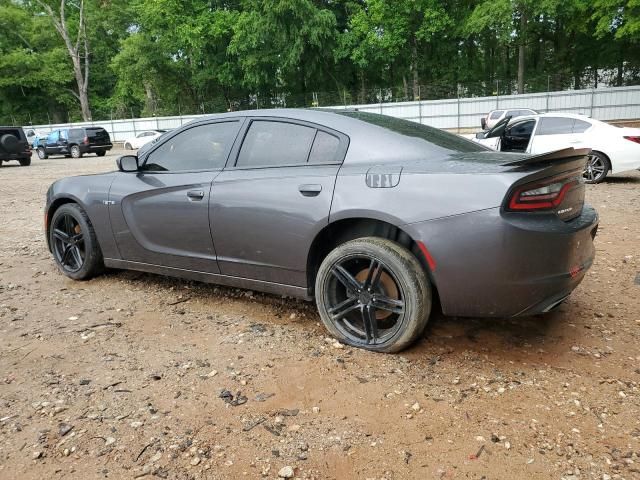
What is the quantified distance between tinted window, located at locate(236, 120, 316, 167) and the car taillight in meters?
1.37

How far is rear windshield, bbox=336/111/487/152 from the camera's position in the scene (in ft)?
10.6

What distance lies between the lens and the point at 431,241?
270 cm

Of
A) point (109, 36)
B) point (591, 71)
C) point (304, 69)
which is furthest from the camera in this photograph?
point (109, 36)

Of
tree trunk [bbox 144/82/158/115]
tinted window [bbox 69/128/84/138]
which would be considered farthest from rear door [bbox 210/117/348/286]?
tree trunk [bbox 144/82/158/115]

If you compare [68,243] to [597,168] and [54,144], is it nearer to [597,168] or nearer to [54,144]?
[597,168]

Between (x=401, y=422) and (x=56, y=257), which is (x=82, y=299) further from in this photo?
(x=401, y=422)

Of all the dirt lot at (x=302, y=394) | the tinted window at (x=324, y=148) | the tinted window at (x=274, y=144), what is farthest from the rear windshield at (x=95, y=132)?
the tinted window at (x=324, y=148)

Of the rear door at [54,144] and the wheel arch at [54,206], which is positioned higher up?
the wheel arch at [54,206]

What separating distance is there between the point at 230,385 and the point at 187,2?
145 feet

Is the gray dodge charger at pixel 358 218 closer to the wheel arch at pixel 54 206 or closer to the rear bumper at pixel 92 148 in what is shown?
the wheel arch at pixel 54 206

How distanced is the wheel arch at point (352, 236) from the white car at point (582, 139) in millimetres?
6964

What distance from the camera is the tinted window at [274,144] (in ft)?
10.9

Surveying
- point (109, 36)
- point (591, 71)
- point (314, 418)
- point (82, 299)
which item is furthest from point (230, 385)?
point (109, 36)

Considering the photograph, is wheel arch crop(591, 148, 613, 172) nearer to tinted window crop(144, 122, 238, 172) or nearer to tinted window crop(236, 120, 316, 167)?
tinted window crop(236, 120, 316, 167)
